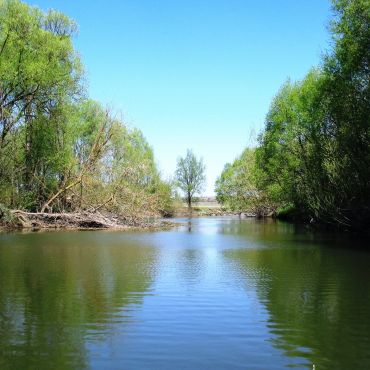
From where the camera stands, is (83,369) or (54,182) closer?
(83,369)

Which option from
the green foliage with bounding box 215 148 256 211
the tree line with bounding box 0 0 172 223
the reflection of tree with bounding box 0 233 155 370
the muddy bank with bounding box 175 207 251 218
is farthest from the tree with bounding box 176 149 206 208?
the reflection of tree with bounding box 0 233 155 370

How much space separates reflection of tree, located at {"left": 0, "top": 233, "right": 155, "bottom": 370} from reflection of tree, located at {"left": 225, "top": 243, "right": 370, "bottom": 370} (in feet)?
11.9

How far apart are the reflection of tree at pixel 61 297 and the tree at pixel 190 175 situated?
8611 cm

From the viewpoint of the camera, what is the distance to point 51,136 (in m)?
40.2

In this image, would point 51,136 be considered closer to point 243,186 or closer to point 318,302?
point 318,302

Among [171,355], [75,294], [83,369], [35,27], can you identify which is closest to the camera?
[83,369]

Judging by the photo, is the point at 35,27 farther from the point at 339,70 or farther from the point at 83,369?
the point at 83,369

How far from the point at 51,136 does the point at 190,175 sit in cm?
7209

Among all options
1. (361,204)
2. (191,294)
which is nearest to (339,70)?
(361,204)

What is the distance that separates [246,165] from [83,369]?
231ft

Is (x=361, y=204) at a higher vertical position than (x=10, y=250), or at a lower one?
higher

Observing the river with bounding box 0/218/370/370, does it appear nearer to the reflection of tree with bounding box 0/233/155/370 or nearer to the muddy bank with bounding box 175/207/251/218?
the reflection of tree with bounding box 0/233/155/370

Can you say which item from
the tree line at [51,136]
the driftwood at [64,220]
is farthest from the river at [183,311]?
the tree line at [51,136]

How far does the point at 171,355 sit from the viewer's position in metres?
8.10
